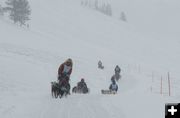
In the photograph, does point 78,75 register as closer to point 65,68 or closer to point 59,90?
point 65,68

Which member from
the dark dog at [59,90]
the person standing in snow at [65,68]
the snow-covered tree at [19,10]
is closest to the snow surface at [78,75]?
the dark dog at [59,90]

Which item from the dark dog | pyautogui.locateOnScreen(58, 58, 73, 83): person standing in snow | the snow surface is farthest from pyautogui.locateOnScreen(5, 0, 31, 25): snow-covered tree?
the dark dog

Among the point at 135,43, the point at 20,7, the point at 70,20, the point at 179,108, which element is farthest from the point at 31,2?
the point at 179,108

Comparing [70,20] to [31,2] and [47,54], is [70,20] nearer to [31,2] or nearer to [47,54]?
[31,2]

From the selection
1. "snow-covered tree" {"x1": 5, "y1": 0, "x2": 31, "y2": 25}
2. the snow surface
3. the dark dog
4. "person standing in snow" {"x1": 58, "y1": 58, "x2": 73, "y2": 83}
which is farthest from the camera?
"snow-covered tree" {"x1": 5, "y1": 0, "x2": 31, "y2": 25}

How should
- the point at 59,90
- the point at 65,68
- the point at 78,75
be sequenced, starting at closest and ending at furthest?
1. the point at 59,90
2. the point at 65,68
3. the point at 78,75

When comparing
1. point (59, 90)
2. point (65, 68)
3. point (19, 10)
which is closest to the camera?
point (59, 90)

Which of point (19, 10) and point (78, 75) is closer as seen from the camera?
point (78, 75)

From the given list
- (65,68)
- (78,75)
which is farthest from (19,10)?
(65,68)

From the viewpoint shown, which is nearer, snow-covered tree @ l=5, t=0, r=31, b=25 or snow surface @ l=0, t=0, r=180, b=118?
snow surface @ l=0, t=0, r=180, b=118

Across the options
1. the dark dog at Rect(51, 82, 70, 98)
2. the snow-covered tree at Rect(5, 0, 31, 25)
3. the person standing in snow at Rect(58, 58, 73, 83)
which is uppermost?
the snow-covered tree at Rect(5, 0, 31, 25)

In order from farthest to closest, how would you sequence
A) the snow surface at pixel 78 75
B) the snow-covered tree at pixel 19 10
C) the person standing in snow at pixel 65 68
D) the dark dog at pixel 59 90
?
the snow-covered tree at pixel 19 10, the person standing in snow at pixel 65 68, the dark dog at pixel 59 90, the snow surface at pixel 78 75

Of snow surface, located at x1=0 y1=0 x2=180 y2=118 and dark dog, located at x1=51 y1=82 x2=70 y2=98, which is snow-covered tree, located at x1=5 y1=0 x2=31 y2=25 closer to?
snow surface, located at x1=0 y1=0 x2=180 y2=118

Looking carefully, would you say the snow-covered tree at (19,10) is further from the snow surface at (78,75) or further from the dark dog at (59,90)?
the dark dog at (59,90)
